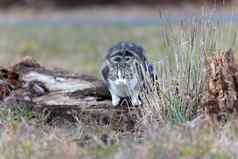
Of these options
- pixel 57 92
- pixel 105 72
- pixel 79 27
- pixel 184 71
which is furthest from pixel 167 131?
pixel 79 27

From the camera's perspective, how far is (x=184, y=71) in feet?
24.5

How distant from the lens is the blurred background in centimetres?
1462

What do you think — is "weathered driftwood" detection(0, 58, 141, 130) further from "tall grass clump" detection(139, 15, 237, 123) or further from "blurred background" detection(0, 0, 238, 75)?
"blurred background" detection(0, 0, 238, 75)

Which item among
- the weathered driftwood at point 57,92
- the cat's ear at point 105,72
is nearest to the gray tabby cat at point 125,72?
the cat's ear at point 105,72

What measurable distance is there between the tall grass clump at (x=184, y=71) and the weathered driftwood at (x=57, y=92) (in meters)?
0.74

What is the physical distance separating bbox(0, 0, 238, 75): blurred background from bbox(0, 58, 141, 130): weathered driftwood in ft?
3.85

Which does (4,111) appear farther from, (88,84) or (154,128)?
(154,128)

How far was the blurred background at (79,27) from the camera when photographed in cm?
1462

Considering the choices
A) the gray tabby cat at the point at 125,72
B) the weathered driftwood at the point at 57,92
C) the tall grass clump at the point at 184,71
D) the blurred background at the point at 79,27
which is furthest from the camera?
the blurred background at the point at 79,27

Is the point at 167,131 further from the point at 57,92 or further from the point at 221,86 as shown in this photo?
the point at 57,92

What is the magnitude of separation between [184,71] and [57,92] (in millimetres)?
1663

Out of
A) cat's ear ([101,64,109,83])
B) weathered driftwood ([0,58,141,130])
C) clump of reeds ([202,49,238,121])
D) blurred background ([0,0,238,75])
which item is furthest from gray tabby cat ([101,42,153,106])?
clump of reeds ([202,49,238,121])

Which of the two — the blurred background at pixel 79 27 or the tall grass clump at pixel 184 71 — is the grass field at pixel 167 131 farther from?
the blurred background at pixel 79 27

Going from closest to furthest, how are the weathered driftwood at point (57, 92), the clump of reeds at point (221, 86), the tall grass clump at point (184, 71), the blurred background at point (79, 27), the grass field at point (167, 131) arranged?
the grass field at point (167, 131) → the clump of reeds at point (221, 86) → the tall grass clump at point (184, 71) → the weathered driftwood at point (57, 92) → the blurred background at point (79, 27)
